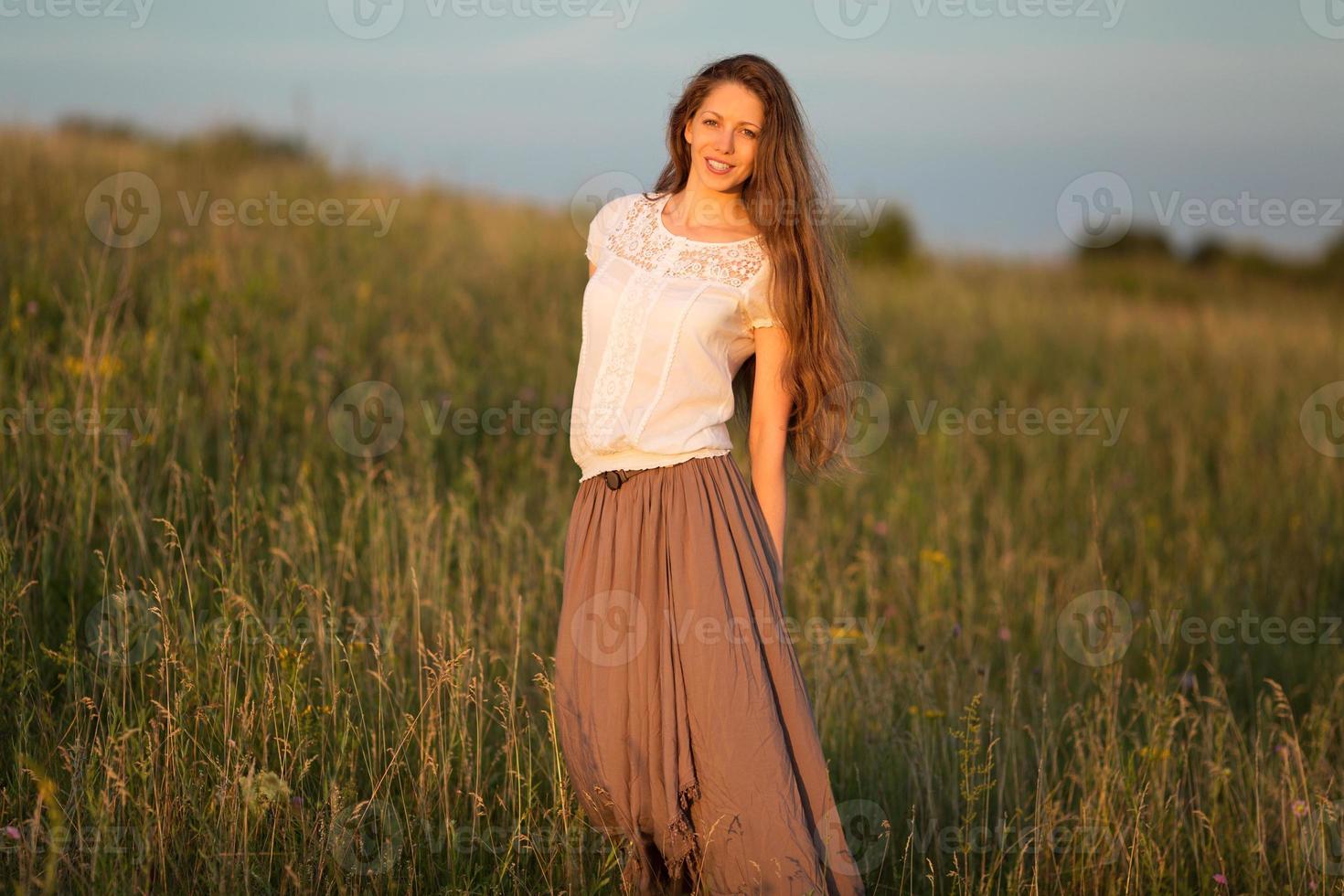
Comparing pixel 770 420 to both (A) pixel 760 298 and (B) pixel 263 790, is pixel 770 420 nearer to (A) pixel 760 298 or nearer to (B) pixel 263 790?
(A) pixel 760 298

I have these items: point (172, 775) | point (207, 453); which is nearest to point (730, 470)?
point (172, 775)

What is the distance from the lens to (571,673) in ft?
9.97

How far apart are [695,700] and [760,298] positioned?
3.49 feet

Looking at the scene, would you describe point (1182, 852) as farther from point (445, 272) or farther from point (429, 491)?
point (445, 272)

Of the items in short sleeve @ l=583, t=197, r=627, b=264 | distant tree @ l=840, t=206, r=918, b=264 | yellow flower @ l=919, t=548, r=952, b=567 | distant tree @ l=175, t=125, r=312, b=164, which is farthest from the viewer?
distant tree @ l=840, t=206, r=918, b=264

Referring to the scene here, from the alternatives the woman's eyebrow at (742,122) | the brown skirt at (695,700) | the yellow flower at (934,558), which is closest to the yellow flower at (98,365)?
the brown skirt at (695,700)

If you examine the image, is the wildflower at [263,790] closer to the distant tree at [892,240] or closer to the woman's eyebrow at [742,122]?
the woman's eyebrow at [742,122]

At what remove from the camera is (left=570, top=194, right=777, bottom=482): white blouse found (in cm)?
297

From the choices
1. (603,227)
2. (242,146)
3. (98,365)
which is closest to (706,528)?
Result: (603,227)

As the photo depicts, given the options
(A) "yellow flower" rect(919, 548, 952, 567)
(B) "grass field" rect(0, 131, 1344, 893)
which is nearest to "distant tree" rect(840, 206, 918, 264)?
(B) "grass field" rect(0, 131, 1344, 893)

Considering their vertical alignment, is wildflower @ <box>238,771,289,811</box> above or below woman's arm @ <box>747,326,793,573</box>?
below

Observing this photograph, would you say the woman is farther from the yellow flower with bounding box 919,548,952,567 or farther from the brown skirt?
the yellow flower with bounding box 919,548,952,567

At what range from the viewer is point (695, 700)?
290cm

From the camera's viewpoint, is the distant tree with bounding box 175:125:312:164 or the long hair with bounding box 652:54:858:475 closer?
the long hair with bounding box 652:54:858:475
